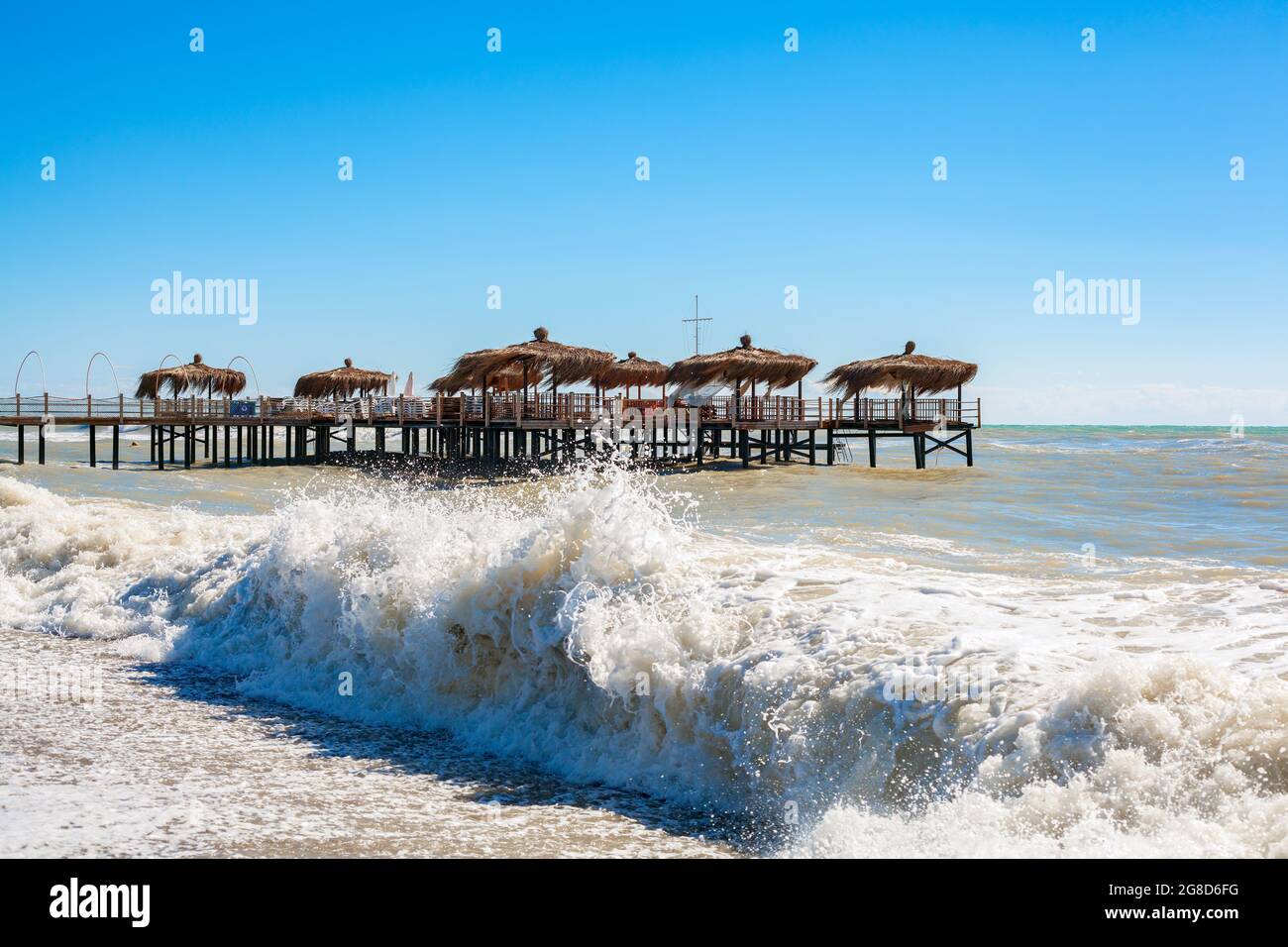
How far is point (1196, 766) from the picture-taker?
3.96 metres

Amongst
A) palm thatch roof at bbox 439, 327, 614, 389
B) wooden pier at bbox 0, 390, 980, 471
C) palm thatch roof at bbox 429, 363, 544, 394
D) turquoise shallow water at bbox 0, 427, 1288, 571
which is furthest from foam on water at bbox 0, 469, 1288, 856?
palm thatch roof at bbox 429, 363, 544, 394

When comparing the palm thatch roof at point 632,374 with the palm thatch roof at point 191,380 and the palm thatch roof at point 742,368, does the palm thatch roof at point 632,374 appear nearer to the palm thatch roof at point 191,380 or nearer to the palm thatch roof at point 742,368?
the palm thatch roof at point 742,368

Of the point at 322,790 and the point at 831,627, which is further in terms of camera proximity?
the point at 831,627

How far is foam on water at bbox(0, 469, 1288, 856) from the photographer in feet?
13.3

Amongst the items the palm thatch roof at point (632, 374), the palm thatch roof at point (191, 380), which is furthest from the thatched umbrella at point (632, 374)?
the palm thatch roof at point (191, 380)

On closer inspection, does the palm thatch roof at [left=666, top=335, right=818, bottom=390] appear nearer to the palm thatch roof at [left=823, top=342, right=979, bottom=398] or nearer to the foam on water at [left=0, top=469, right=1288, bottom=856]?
the palm thatch roof at [left=823, top=342, right=979, bottom=398]

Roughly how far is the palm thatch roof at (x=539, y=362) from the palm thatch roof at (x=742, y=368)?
274 centimetres

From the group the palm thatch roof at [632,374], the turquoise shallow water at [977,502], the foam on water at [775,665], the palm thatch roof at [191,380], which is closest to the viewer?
the foam on water at [775,665]

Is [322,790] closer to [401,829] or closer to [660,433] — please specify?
[401,829]

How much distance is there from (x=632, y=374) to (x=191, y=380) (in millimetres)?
18095

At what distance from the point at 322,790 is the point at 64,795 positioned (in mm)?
1219

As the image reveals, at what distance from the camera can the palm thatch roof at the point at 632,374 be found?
116 feet

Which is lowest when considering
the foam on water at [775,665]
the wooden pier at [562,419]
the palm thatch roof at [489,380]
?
the foam on water at [775,665]
